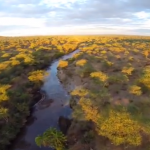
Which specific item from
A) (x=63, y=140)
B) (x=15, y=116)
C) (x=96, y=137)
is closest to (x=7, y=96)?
(x=15, y=116)

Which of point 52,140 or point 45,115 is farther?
point 45,115

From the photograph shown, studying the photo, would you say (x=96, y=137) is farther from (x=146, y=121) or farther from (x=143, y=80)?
(x=143, y=80)

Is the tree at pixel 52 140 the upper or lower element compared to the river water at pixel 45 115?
upper

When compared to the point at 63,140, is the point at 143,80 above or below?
above

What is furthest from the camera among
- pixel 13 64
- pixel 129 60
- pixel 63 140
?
pixel 129 60

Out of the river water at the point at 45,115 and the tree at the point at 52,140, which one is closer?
the tree at the point at 52,140

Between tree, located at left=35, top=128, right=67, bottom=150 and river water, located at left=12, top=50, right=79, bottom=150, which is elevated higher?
tree, located at left=35, top=128, right=67, bottom=150

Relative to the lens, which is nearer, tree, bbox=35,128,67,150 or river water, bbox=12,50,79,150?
tree, bbox=35,128,67,150

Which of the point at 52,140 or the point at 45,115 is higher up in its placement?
the point at 52,140
